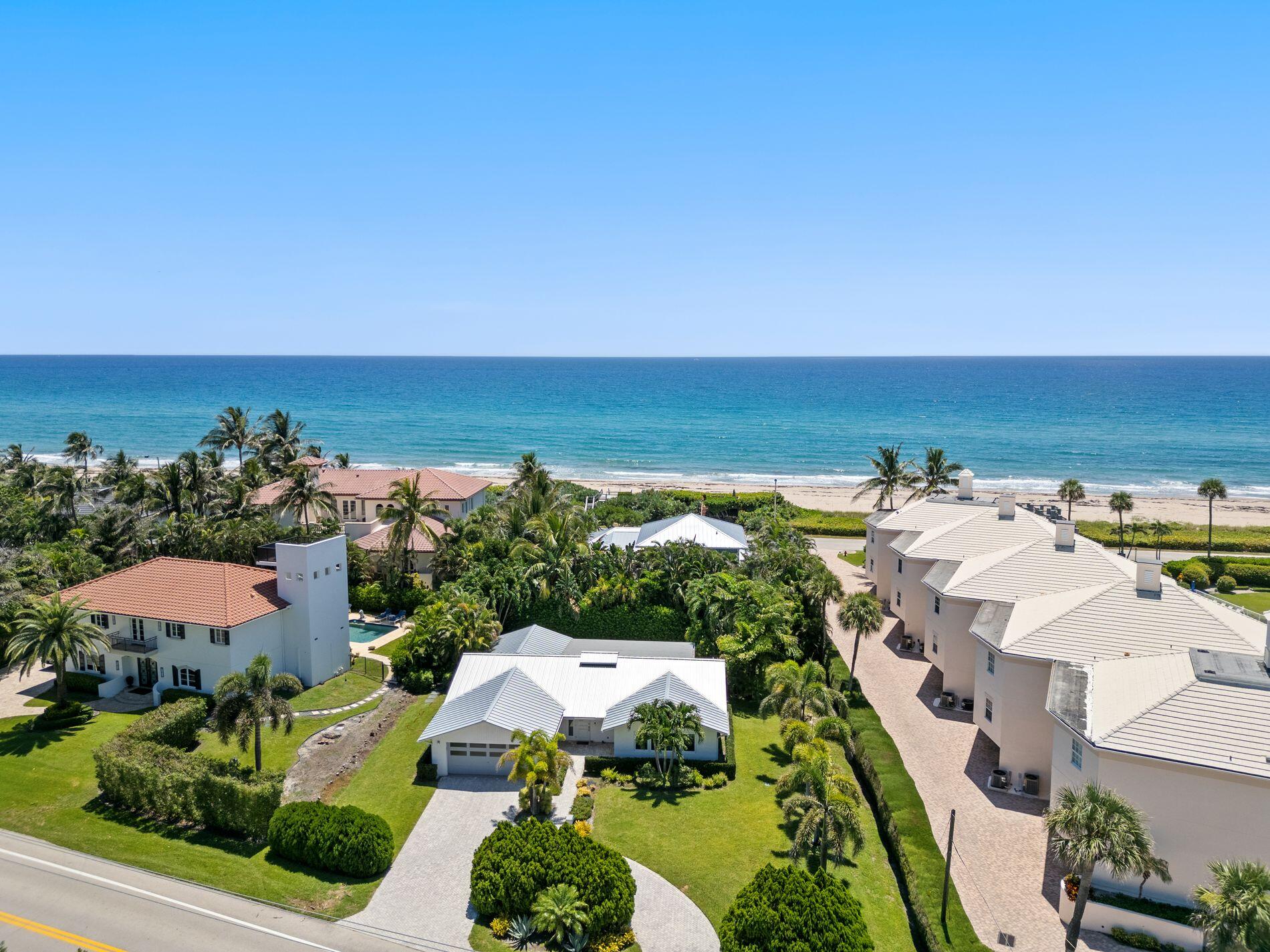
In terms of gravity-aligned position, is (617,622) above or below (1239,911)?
below

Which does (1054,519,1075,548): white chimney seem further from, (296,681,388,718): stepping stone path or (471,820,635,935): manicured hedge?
(296,681,388,718): stepping stone path

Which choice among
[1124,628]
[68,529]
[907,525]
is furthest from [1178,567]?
[68,529]

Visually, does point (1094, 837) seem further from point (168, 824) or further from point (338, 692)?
point (338, 692)

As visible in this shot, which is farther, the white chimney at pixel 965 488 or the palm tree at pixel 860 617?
the white chimney at pixel 965 488

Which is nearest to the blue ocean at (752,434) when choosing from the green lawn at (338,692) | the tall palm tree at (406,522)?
the tall palm tree at (406,522)

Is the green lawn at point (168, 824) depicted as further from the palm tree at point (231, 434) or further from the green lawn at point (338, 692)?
the palm tree at point (231, 434)

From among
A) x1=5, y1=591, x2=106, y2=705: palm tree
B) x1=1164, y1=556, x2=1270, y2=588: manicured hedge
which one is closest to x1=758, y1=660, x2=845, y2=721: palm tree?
x1=5, y1=591, x2=106, y2=705: palm tree

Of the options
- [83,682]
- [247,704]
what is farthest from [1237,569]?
[83,682]
